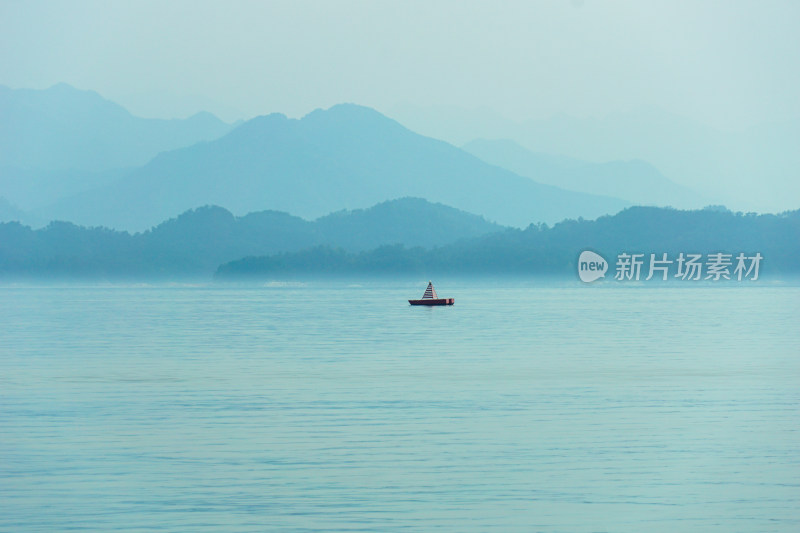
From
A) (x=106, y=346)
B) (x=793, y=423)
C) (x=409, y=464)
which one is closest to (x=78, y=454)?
(x=409, y=464)

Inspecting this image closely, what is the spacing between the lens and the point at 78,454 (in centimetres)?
1678

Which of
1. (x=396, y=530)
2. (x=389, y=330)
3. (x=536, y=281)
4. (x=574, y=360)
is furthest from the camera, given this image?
(x=536, y=281)

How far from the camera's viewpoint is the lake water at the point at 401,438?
13.2 m

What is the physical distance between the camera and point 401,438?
1783 centimetres

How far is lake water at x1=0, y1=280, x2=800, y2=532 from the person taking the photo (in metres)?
13.2

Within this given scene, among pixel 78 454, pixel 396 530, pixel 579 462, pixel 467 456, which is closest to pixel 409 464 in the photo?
pixel 467 456

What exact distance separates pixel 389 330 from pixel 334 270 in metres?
125

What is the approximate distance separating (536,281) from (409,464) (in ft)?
495

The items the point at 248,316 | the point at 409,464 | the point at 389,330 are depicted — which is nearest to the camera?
the point at 409,464

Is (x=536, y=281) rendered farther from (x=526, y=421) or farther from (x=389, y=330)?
(x=526, y=421)

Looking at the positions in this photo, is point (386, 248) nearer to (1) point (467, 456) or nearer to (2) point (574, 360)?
(2) point (574, 360)

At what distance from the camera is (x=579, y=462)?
15.9 metres

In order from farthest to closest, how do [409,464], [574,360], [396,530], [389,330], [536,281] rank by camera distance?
[536,281] → [389,330] → [574,360] → [409,464] → [396,530]

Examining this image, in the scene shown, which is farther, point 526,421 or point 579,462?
point 526,421
